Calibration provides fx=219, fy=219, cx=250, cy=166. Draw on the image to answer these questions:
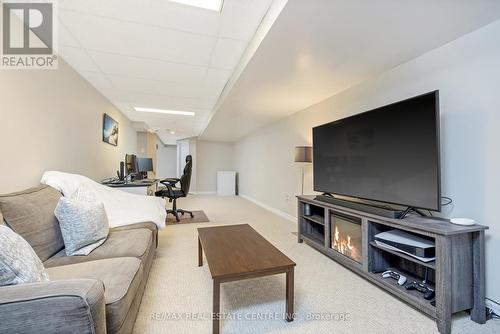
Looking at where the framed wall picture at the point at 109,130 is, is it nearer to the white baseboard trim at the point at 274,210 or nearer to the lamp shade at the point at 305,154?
the lamp shade at the point at 305,154

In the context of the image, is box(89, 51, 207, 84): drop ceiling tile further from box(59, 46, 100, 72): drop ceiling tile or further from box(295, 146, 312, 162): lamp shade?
box(295, 146, 312, 162): lamp shade

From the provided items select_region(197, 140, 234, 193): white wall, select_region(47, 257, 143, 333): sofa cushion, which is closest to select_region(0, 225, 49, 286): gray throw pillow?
select_region(47, 257, 143, 333): sofa cushion

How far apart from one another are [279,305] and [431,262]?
1.09m

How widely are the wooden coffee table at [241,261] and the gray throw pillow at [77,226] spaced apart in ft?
2.69

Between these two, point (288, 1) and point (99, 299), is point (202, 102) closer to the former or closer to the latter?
point (288, 1)

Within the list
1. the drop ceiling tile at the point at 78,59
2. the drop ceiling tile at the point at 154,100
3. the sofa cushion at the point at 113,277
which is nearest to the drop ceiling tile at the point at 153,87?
the drop ceiling tile at the point at 154,100

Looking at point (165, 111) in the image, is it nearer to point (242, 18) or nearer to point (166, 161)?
point (242, 18)

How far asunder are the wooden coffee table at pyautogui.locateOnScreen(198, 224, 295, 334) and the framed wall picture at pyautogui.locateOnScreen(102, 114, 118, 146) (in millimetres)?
2906

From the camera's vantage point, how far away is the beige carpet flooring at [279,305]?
139 cm

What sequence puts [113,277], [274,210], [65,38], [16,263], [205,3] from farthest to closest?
[274,210] < [65,38] < [205,3] < [113,277] < [16,263]

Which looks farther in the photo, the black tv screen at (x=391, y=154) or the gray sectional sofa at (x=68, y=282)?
the black tv screen at (x=391, y=154)

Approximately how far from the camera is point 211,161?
27.8 ft

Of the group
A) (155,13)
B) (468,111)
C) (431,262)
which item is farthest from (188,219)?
(468,111)

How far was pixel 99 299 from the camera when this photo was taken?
84 cm
